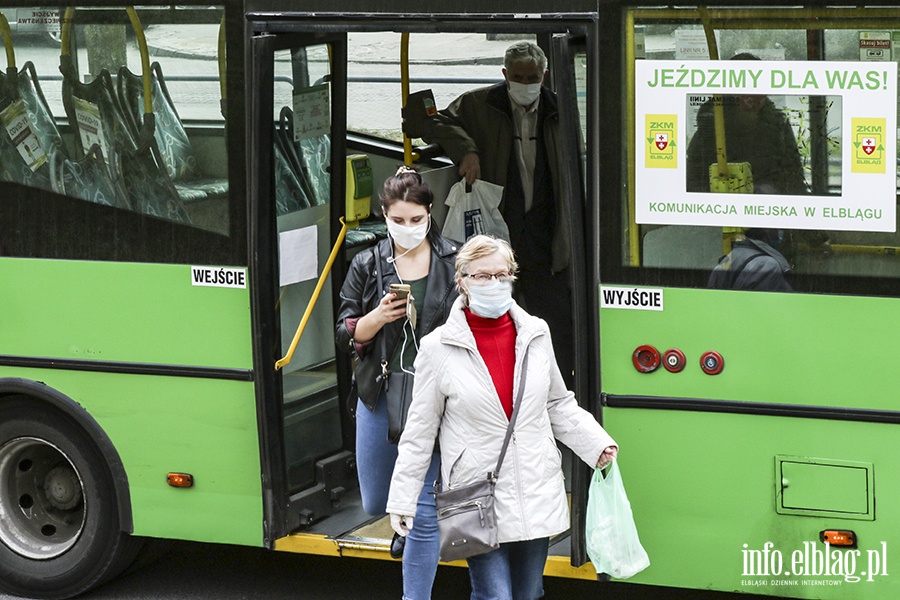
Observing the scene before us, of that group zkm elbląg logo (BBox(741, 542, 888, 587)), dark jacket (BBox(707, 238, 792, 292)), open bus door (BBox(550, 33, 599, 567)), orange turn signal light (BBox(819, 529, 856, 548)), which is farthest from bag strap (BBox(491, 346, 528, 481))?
orange turn signal light (BBox(819, 529, 856, 548))

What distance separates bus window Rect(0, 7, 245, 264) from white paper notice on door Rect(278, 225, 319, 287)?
0.72ft

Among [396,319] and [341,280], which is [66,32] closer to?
[341,280]

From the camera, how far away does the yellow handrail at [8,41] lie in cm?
554

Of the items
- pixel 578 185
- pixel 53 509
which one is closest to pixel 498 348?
pixel 578 185

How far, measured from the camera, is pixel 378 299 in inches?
194

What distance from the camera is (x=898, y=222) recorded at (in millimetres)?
4480

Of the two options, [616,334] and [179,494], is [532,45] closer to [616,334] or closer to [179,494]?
[616,334]

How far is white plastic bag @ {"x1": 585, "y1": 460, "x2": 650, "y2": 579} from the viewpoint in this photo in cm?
456

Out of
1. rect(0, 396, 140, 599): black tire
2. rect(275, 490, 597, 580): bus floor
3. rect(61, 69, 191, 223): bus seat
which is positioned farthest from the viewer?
rect(0, 396, 140, 599): black tire

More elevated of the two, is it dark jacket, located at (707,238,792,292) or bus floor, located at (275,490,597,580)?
dark jacket, located at (707,238,792,292)

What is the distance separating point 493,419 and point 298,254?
5.05ft

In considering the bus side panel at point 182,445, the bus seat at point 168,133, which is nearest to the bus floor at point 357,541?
the bus side panel at point 182,445

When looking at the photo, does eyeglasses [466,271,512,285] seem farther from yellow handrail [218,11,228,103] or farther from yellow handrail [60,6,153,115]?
yellow handrail [60,6,153,115]

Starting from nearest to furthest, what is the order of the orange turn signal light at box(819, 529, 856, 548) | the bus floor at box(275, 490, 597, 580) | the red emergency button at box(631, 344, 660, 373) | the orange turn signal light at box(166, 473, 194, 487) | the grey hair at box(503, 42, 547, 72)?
the orange turn signal light at box(819, 529, 856, 548) → the red emergency button at box(631, 344, 660, 373) → the bus floor at box(275, 490, 597, 580) → the orange turn signal light at box(166, 473, 194, 487) → the grey hair at box(503, 42, 547, 72)
